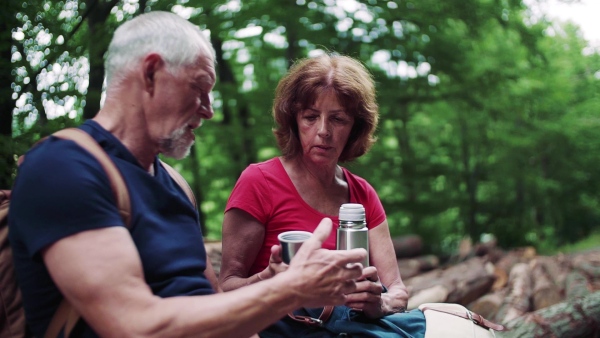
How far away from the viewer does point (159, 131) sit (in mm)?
1732

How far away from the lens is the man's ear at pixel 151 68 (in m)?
1.66

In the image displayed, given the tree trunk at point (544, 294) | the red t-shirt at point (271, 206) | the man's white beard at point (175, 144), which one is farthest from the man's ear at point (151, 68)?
the tree trunk at point (544, 294)

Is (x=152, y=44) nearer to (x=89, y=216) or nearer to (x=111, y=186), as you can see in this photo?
(x=111, y=186)

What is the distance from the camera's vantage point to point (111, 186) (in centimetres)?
154

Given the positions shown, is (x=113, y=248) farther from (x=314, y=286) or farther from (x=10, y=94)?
(x=10, y=94)

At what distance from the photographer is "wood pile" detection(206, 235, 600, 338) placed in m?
3.91

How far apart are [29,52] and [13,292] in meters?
2.54

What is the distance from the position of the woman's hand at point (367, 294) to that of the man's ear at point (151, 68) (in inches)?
37.5

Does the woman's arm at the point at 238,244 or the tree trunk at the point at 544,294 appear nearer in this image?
the woman's arm at the point at 238,244

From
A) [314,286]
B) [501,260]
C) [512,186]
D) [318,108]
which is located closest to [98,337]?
[314,286]

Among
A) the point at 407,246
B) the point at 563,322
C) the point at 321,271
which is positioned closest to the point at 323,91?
the point at 321,271

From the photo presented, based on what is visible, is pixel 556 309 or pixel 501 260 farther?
pixel 501 260

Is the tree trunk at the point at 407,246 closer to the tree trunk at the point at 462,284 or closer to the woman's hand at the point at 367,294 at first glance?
the tree trunk at the point at 462,284

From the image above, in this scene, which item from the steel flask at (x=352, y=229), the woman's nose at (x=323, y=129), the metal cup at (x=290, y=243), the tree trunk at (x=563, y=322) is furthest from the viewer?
the tree trunk at (x=563, y=322)
